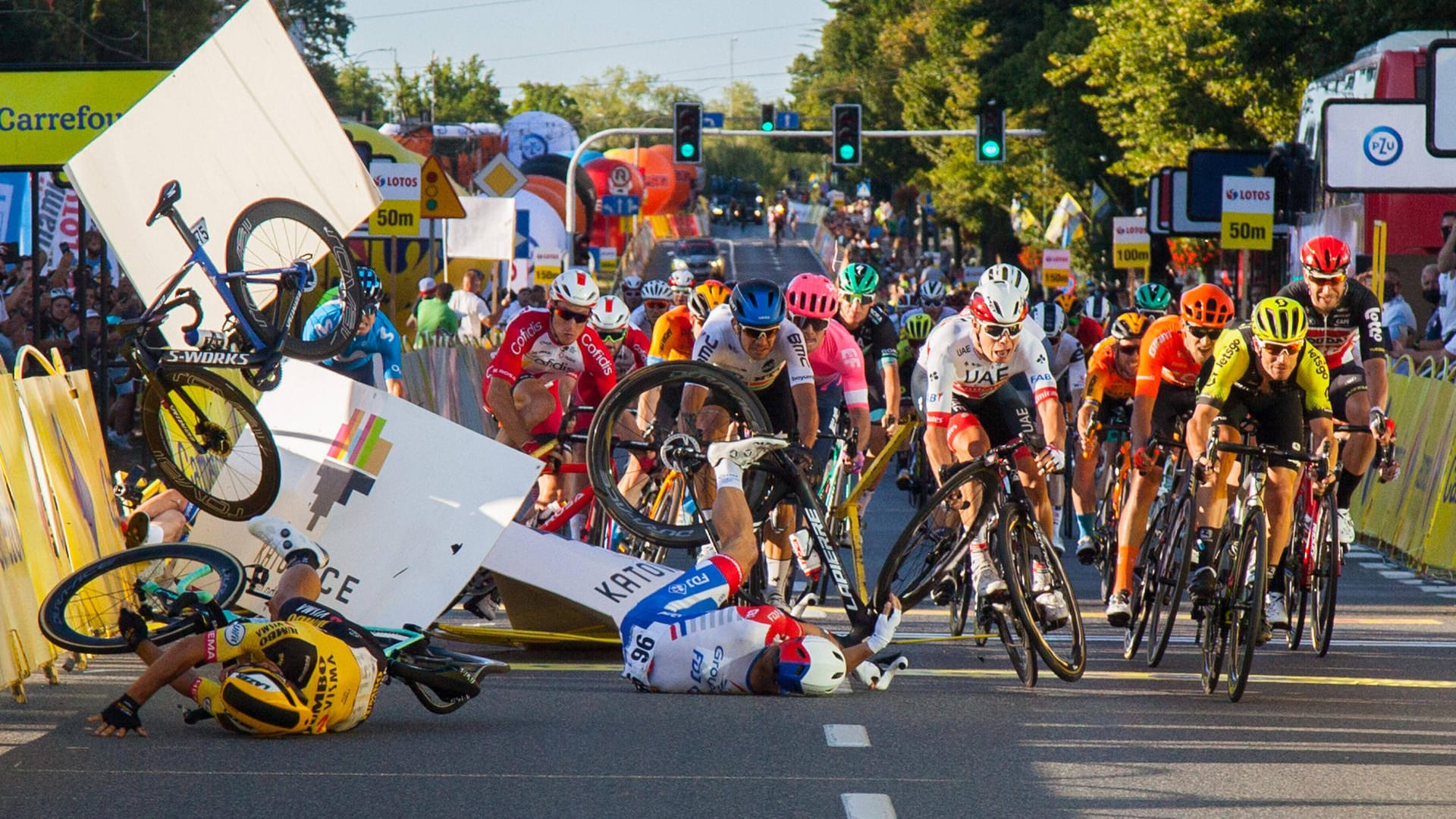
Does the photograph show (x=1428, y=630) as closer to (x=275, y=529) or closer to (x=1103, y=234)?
(x=275, y=529)

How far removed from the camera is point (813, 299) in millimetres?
12680

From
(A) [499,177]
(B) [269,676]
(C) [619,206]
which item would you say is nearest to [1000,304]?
(B) [269,676]

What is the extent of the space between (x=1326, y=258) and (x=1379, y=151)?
5.86 meters

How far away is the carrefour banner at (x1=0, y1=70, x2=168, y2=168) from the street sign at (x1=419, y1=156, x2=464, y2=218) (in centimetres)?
790

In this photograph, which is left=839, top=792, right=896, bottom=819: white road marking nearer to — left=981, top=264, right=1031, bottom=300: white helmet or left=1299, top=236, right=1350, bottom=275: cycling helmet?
left=981, top=264, right=1031, bottom=300: white helmet

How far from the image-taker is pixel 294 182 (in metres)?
12.7

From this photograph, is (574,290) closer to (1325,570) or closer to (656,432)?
(656,432)

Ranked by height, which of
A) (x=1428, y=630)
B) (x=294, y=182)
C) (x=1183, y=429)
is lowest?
(x=1428, y=630)

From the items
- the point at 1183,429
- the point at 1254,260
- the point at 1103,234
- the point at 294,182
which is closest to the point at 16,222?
the point at 294,182

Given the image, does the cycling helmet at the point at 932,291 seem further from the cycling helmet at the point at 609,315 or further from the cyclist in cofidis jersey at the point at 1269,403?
the cyclist in cofidis jersey at the point at 1269,403

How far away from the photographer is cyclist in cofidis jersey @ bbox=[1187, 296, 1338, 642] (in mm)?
10305

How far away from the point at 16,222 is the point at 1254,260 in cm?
2196

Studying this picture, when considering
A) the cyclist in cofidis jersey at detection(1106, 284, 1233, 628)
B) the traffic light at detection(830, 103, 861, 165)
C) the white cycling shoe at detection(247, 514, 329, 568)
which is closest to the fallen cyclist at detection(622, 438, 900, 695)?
the white cycling shoe at detection(247, 514, 329, 568)

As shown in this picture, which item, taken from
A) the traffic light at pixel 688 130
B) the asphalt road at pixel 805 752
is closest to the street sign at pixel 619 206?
the traffic light at pixel 688 130
